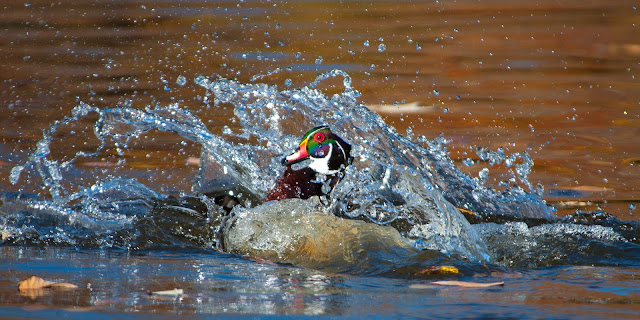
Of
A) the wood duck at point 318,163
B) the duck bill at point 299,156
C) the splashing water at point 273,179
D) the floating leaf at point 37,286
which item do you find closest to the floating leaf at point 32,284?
the floating leaf at point 37,286

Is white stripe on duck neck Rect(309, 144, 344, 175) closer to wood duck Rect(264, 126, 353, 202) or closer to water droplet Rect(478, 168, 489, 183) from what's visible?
wood duck Rect(264, 126, 353, 202)

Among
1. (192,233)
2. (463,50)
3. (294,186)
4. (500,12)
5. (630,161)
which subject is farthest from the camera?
(500,12)

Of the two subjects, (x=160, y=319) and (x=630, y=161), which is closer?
(x=160, y=319)

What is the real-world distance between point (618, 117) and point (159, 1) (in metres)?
7.51

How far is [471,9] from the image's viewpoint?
12492mm

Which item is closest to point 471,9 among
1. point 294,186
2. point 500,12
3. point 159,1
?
point 500,12

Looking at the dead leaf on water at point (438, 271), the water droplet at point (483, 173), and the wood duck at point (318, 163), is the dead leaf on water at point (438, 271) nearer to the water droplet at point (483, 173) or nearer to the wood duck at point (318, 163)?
the wood duck at point (318, 163)

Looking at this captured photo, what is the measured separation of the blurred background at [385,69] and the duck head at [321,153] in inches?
70.3

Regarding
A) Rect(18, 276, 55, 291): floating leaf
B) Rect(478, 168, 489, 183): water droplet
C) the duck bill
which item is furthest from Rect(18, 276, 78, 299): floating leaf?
Rect(478, 168, 489, 183): water droplet

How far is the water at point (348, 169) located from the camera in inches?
138

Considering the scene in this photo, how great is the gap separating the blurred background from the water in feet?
0.12

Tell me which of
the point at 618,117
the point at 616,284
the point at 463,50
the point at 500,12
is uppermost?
the point at 500,12

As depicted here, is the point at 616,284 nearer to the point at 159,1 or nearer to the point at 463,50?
the point at 463,50

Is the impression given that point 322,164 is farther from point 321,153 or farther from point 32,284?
point 32,284
